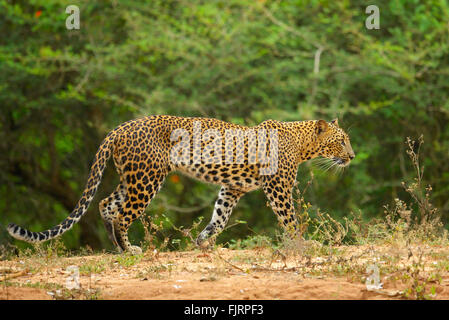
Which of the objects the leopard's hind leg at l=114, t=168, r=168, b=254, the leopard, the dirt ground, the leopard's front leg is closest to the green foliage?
the leopard

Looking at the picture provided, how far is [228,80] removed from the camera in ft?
50.0

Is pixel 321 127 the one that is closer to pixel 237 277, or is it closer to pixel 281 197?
pixel 281 197

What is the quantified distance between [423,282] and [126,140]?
4.05 meters

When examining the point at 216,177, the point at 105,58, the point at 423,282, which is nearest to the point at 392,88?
the point at 105,58

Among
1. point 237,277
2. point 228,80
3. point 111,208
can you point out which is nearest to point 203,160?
point 111,208

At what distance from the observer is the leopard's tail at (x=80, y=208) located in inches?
288

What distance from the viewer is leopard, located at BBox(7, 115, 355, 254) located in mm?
8594

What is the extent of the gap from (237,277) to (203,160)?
9.20 ft

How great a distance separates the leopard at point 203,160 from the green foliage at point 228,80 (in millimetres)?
4247

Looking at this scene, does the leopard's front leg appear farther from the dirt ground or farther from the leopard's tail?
the leopard's tail

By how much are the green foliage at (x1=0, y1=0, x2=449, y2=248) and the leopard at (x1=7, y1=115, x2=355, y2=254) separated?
167 inches

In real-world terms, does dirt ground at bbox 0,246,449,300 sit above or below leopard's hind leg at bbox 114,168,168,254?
below

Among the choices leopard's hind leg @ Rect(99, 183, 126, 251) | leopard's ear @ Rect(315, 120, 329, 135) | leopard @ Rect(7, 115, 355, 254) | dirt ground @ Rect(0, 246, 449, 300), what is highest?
leopard's ear @ Rect(315, 120, 329, 135)

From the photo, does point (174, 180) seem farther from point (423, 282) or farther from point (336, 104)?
point (423, 282)
